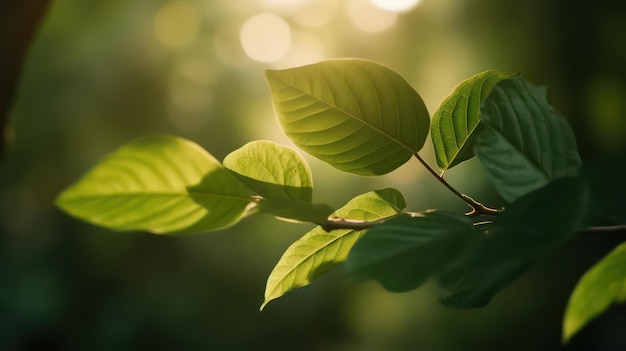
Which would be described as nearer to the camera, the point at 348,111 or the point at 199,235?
the point at 348,111

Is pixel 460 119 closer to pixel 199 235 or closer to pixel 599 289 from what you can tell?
pixel 599 289

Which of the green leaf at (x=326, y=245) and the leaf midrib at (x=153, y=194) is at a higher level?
the leaf midrib at (x=153, y=194)

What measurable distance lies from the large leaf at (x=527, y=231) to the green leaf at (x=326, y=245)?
0.08m

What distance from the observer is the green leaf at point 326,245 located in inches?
10.9

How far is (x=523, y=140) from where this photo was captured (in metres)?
0.25

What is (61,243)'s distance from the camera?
400cm

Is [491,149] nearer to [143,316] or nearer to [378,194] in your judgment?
[378,194]

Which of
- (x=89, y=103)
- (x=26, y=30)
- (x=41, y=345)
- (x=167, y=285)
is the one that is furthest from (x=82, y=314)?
(x=26, y=30)

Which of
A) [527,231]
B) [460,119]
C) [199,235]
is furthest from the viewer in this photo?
[199,235]

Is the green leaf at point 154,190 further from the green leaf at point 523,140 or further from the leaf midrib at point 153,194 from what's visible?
the green leaf at point 523,140

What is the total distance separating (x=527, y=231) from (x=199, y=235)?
12.7 ft

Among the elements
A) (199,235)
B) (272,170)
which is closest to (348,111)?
(272,170)

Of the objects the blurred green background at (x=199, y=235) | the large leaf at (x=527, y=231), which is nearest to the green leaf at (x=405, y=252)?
the large leaf at (x=527, y=231)

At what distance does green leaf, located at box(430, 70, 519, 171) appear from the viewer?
29 cm
